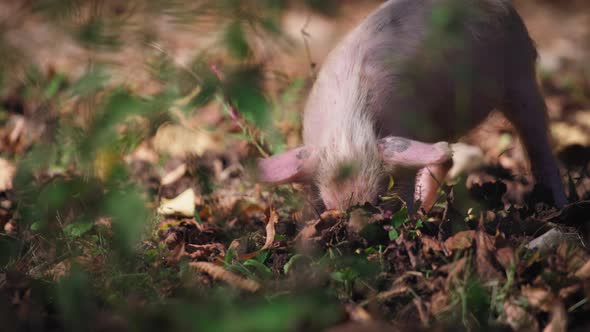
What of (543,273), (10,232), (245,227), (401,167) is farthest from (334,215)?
(10,232)

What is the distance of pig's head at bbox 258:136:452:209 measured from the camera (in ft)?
9.70

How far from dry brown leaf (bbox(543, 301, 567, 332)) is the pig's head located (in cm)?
111

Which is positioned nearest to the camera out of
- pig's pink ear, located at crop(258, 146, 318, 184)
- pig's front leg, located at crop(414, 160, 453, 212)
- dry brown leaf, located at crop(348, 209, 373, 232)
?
dry brown leaf, located at crop(348, 209, 373, 232)

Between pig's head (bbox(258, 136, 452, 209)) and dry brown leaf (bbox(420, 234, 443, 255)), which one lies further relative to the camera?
pig's head (bbox(258, 136, 452, 209))

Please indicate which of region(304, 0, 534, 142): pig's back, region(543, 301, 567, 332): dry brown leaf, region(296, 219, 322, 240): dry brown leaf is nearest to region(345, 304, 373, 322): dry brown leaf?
region(543, 301, 567, 332): dry brown leaf

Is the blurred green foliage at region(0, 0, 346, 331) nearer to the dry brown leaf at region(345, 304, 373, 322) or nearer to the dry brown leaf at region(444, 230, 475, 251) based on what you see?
the dry brown leaf at region(345, 304, 373, 322)

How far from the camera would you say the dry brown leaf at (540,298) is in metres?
1.95

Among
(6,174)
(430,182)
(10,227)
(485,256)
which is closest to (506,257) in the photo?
(485,256)

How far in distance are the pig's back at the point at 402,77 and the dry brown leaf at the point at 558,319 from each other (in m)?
1.34

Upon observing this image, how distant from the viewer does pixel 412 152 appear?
2873mm

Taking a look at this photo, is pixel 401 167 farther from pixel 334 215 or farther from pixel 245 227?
pixel 245 227

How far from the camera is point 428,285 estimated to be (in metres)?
2.04

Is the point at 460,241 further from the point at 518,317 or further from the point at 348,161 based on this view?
the point at 348,161

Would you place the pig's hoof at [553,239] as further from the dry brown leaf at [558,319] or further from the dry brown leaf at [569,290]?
the dry brown leaf at [558,319]
